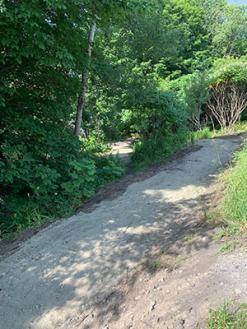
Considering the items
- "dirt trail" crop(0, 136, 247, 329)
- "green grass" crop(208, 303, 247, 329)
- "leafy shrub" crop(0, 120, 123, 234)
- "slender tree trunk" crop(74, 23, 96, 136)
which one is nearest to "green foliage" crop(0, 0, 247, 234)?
"leafy shrub" crop(0, 120, 123, 234)

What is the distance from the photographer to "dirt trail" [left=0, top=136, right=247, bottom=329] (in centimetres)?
361

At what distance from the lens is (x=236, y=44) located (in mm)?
31531

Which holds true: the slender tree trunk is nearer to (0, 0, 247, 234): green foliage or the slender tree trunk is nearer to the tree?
(0, 0, 247, 234): green foliage

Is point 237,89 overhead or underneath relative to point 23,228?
overhead

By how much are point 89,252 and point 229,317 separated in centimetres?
197

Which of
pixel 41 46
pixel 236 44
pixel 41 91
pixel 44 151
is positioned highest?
pixel 236 44

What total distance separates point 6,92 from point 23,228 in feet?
6.25

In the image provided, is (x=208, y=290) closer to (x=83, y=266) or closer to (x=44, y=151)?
(x=83, y=266)

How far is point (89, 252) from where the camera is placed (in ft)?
14.3

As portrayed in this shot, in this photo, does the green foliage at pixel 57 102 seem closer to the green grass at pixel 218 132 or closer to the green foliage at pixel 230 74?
the green grass at pixel 218 132

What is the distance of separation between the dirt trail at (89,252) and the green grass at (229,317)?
969mm

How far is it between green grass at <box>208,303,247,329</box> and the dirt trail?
3.18 feet

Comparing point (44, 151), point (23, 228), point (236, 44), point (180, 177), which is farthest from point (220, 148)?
point (236, 44)

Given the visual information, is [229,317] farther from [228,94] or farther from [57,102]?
[228,94]
